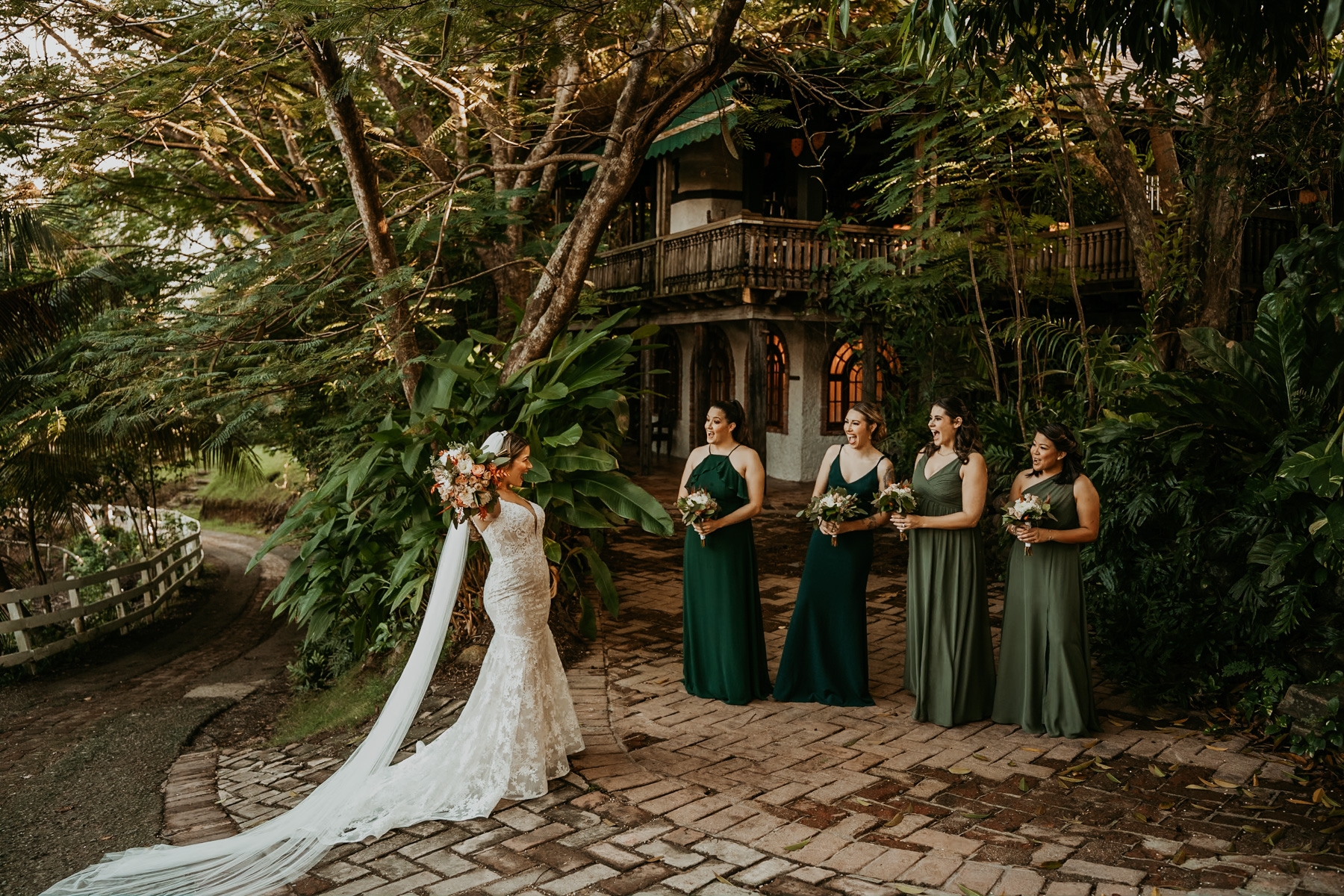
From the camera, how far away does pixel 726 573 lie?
6.09 meters

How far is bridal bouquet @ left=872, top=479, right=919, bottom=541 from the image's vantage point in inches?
223

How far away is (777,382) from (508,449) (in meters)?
13.7

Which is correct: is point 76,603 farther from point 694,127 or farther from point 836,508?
point 694,127

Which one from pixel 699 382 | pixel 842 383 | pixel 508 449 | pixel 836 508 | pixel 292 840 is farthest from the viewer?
pixel 699 382

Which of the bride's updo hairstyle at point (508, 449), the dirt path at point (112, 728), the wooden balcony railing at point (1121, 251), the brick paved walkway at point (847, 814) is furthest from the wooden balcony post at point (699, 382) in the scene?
the bride's updo hairstyle at point (508, 449)

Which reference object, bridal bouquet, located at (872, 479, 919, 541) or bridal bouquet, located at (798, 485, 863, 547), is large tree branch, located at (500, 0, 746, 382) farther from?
bridal bouquet, located at (872, 479, 919, 541)

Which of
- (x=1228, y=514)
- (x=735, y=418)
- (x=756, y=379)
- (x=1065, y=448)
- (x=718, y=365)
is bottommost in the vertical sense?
(x=1228, y=514)

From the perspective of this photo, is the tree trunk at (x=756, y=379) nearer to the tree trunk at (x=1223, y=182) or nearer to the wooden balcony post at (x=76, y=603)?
→ the tree trunk at (x=1223, y=182)

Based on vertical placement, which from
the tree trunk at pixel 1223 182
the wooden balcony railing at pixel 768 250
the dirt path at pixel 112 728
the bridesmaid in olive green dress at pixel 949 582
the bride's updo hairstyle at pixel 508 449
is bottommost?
the dirt path at pixel 112 728

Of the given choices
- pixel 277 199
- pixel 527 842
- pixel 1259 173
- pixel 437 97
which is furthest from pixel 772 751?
pixel 277 199

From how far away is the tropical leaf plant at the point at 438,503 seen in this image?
6.99 m

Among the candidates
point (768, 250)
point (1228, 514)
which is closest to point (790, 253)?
point (768, 250)

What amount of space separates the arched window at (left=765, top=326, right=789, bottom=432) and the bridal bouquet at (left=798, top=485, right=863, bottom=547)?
11979mm

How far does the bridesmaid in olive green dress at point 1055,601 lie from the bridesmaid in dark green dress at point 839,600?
0.86 m
